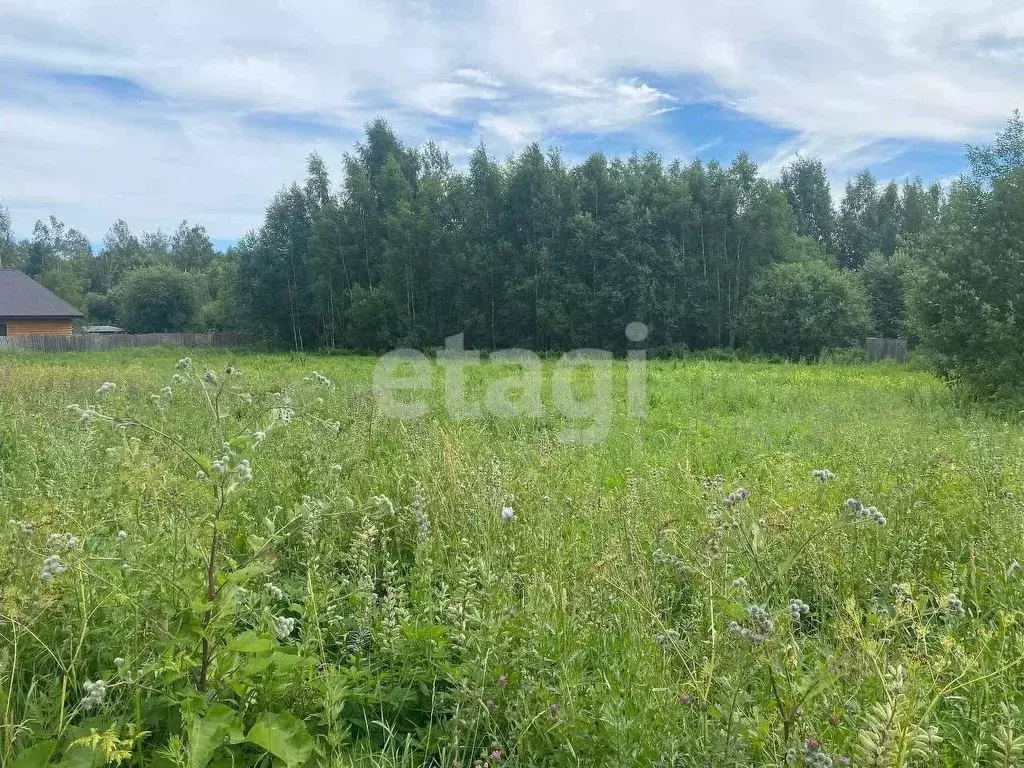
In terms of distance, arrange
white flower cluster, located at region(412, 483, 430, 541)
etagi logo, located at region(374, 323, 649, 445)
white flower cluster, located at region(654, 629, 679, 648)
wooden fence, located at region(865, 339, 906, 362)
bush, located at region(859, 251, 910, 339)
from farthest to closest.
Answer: bush, located at region(859, 251, 910, 339) < wooden fence, located at region(865, 339, 906, 362) < etagi logo, located at region(374, 323, 649, 445) < white flower cluster, located at region(412, 483, 430, 541) < white flower cluster, located at region(654, 629, 679, 648)

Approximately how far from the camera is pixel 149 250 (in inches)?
3780

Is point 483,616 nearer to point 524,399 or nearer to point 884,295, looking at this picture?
point 524,399

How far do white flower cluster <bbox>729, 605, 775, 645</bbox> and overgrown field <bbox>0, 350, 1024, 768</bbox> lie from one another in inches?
0.4

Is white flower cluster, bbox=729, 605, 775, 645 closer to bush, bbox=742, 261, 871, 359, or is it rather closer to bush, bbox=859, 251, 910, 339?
bush, bbox=742, 261, 871, 359

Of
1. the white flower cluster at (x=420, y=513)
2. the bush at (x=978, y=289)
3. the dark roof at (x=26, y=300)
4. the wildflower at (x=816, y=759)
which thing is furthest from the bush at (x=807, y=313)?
the dark roof at (x=26, y=300)

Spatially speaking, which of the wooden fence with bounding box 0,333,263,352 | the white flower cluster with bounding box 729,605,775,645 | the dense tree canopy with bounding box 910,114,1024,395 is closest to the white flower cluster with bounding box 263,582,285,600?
the white flower cluster with bounding box 729,605,775,645

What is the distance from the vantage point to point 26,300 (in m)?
42.7

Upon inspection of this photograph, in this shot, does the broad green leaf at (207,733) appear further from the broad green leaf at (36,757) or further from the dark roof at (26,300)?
the dark roof at (26,300)

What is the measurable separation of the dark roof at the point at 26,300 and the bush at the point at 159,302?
1944 centimetres

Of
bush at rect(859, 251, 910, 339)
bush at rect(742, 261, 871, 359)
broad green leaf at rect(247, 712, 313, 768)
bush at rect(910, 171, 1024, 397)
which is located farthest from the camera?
bush at rect(859, 251, 910, 339)

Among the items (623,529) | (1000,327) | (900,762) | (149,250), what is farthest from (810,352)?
(149,250)

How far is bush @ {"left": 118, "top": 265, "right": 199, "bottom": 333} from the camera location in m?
64.4

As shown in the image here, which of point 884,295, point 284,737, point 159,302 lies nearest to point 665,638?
point 284,737

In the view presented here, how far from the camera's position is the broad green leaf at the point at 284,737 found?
1.71 meters
